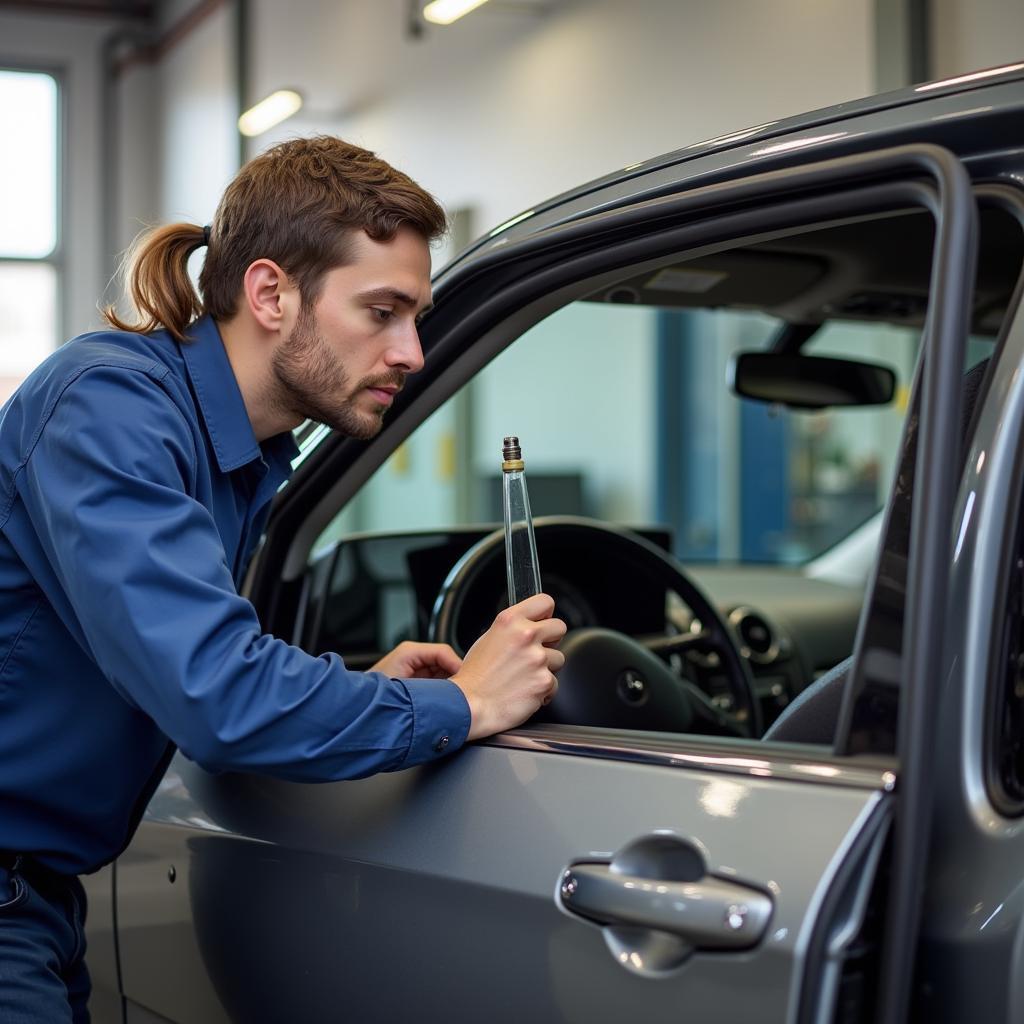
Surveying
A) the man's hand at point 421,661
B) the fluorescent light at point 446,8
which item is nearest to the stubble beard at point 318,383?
the man's hand at point 421,661

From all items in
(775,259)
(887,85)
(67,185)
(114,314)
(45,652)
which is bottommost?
(45,652)

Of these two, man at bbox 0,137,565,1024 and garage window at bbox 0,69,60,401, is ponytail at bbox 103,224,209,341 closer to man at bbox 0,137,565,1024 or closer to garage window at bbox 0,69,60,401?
man at bbox 0,137,565,1024

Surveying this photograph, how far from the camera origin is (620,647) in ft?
5.04

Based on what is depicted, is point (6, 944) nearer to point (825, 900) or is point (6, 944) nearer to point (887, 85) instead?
point (825, 900)

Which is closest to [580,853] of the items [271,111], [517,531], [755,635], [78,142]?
[517,531]

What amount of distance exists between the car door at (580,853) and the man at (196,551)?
86 millimetres

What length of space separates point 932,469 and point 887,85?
3.80 meters

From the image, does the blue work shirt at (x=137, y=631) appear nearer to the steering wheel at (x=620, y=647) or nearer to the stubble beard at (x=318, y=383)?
the stubble beard at (x=318, y=383)

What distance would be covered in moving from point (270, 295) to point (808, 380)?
4.70 feet

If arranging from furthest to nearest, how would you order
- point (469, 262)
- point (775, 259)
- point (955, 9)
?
point (955, 9)
point (775, 259)
point (469, 262)

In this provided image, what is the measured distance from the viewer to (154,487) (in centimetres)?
116

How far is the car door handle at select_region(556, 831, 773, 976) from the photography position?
95cm

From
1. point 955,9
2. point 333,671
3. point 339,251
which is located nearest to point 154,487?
point 333,671

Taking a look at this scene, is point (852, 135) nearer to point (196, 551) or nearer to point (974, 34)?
point (196, 551)
